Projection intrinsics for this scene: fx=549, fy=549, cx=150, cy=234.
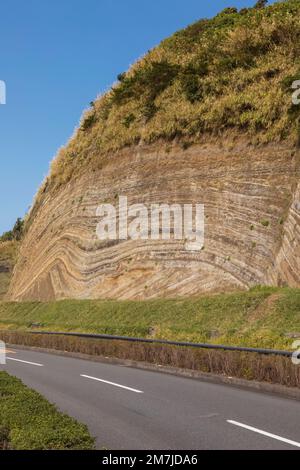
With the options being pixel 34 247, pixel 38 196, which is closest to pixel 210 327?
pixel 34 247

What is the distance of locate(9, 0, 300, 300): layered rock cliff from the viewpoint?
27.6 m

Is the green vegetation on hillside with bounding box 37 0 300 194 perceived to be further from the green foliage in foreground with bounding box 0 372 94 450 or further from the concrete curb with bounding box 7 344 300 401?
the green foliage in foreground with bounding box 0 372 94 450

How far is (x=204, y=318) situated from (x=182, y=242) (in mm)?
8376

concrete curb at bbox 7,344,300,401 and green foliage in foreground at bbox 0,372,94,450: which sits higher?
concrete curb at bbox 7,344,300,401

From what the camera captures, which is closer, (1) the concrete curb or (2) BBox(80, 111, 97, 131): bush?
(1) the concrete curb

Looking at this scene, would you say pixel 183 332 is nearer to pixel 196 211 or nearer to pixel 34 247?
pixel 196 211

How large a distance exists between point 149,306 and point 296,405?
18321 mm

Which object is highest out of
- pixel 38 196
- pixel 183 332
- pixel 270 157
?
pixel 38 196

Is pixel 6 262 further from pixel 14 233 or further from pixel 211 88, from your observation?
pixel 211 88

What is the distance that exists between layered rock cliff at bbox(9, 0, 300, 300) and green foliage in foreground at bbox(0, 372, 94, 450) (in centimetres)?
1730

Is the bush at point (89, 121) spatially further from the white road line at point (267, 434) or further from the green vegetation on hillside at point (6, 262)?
the white road line at point (267, 434)

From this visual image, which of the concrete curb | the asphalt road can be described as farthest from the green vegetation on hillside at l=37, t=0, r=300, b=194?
the asphalt road

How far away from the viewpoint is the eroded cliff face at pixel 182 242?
1053 inches
